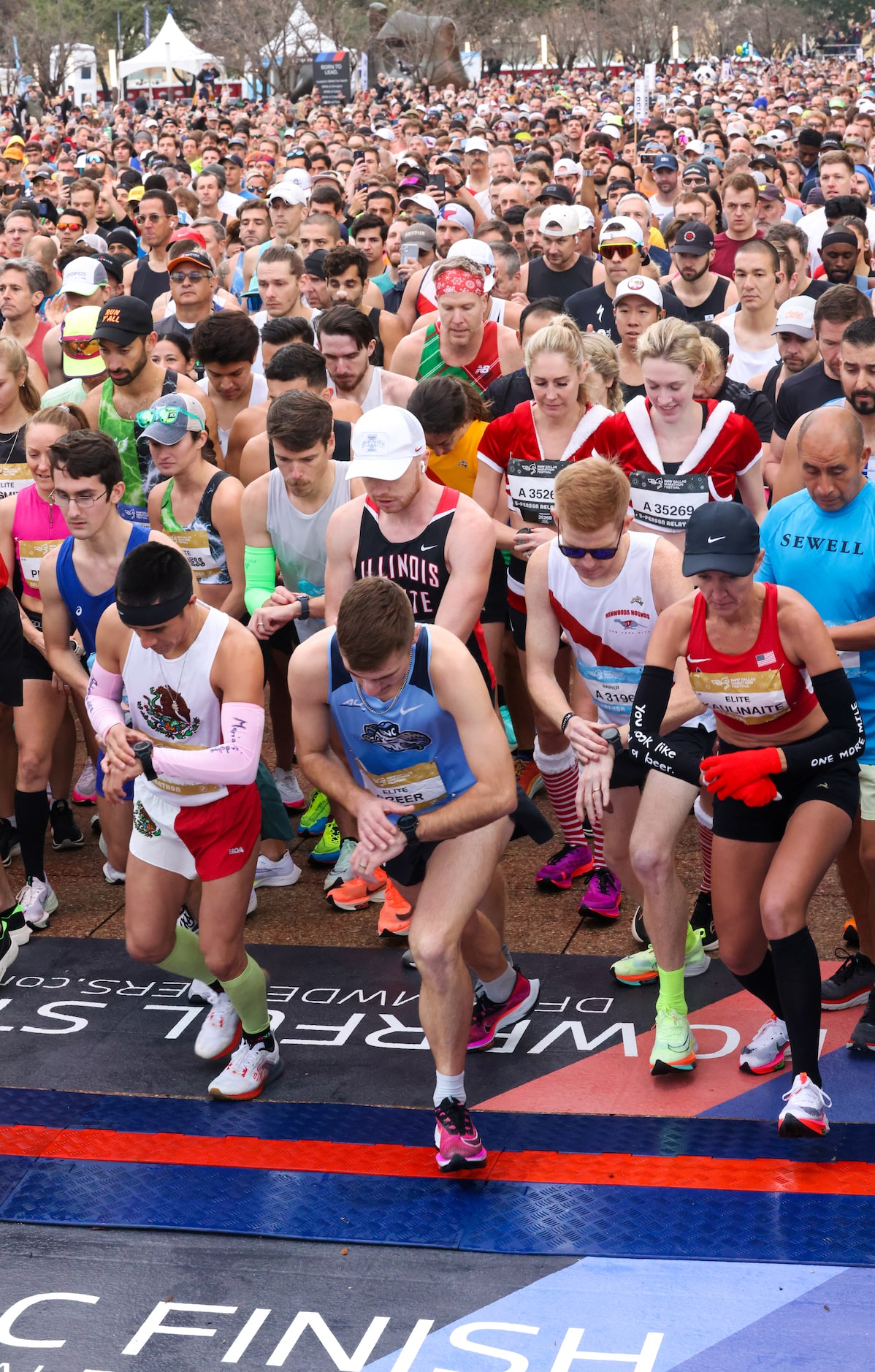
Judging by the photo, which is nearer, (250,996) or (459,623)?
(250,996)

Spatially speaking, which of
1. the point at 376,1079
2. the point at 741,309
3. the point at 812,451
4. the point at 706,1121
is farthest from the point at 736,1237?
the point at 741,309

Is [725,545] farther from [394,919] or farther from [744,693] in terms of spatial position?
[394,919]

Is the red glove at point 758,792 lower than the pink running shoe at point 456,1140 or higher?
higher

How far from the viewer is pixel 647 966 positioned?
544cm

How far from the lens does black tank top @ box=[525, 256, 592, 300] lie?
388 inches

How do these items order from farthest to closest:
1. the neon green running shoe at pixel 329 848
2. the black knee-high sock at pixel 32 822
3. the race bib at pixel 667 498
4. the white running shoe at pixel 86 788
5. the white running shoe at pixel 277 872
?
the white running shoe at pixel 86 788 → the neon green running shoe at pixel 329 848 → the white running shoe at pixel 277 872 → the black knee-high sock at pixel 32 822 → the race bib at pixel 667 498

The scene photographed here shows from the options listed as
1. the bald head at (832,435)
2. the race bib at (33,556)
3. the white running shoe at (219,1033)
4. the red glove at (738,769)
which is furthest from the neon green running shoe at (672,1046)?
the race bib at (33,556)

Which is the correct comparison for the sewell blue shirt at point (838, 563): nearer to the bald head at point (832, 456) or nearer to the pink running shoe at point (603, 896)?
the bald head at point (832, 456)

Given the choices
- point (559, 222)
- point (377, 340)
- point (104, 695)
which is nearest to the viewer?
point (104, 695)

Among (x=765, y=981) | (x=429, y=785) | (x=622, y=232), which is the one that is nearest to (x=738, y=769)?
(x=765, y=981)

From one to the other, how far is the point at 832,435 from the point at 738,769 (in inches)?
46.5

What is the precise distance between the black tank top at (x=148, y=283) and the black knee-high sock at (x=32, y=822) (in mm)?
5721

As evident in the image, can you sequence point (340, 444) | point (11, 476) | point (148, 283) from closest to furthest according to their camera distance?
1. point (340, 444)
2. point (11, 476)
3. point (148, 283)

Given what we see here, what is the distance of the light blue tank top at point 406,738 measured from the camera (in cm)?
434
